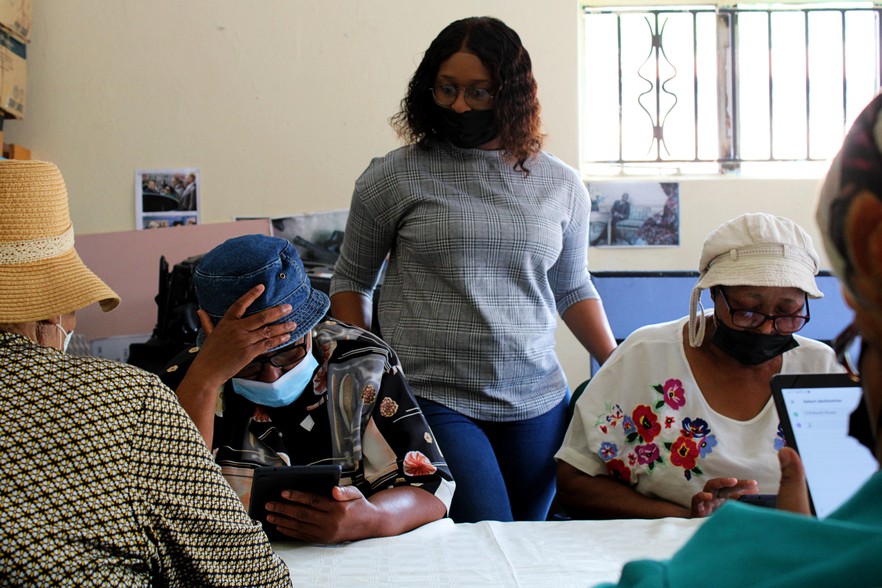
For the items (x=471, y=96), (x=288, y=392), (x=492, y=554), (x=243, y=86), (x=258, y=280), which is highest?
A: (x=243, y=86)

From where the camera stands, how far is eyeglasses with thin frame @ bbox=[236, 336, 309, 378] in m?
1.65

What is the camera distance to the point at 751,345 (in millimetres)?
1828

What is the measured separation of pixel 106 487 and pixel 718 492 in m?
1.06

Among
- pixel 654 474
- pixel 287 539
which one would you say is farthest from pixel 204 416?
pixel 654 474

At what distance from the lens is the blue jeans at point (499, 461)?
180 centimetres

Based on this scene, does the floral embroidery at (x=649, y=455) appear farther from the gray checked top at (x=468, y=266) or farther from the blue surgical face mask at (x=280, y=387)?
the blue surgical face mask at (x=280, y=387)

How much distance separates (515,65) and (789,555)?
1.69 metres

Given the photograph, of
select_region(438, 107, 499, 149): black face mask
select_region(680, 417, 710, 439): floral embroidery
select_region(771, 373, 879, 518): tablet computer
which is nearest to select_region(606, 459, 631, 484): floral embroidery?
select_region(680, 417, 710, 439): floral embroidery

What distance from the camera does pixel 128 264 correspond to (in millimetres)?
3473

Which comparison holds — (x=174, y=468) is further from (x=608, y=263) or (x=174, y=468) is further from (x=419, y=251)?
(x=608, y=263)

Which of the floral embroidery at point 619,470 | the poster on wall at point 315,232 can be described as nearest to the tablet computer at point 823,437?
the floral embroidery at point 619,470

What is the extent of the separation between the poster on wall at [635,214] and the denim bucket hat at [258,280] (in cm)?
203

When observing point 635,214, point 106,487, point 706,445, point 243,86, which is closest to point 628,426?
point 706,445

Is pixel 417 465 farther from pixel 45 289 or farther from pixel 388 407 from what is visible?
pixel 45 289
